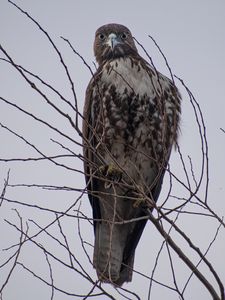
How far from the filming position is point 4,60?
9.75 feet

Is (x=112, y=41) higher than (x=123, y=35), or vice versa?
(x=123, y=35)

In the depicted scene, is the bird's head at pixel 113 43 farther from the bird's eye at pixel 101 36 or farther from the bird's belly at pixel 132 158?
the bird's belly at pixel 132 158

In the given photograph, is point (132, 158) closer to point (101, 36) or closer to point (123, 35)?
point (123, 35)

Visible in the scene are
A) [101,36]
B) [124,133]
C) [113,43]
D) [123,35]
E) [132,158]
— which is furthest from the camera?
[101,36]

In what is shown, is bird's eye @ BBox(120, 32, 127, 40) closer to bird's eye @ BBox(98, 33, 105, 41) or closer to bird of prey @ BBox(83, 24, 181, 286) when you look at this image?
bird of prey @ BBox(83, 24, 181, 286)

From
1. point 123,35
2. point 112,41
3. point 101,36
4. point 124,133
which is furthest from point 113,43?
point 124,133

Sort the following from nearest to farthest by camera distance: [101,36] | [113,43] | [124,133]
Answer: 1. [124,133]
2. [113,43]
3. [101,36]

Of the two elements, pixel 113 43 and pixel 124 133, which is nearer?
pixel 124 133

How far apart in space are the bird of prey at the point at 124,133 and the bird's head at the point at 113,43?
0.4 inches

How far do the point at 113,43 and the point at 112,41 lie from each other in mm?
52

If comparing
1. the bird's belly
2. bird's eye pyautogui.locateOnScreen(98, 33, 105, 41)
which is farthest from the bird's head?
the bird's belly

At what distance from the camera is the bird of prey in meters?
4.80

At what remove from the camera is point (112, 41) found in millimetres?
5734

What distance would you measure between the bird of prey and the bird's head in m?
0.01
